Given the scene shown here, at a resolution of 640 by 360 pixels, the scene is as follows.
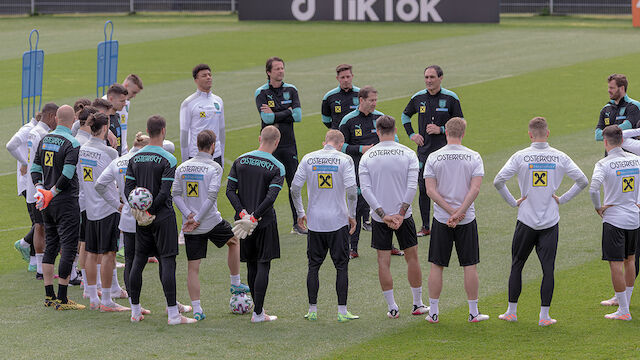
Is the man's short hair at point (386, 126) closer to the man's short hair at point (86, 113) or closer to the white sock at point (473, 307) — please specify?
the white sock at point (473, 307)

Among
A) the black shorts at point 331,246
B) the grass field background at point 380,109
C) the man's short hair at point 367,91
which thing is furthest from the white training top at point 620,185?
the man's short hair at point 367,91

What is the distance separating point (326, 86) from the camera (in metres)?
26.8

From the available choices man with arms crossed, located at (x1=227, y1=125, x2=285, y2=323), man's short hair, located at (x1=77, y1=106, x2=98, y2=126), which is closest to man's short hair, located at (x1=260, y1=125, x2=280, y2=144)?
man with arms crossed, located at (x1=227, y1=125, x2=285, y2=323)

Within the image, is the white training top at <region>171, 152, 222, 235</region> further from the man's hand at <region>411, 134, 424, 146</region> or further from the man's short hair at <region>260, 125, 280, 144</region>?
the man's hand at <region>411, 134, 424, 146</region>

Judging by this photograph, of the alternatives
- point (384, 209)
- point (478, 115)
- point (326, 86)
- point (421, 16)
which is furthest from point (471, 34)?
point (384, 209)

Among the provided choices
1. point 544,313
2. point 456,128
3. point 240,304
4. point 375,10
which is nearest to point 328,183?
point 456,128

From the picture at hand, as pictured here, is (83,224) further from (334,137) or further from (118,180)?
(334,137)

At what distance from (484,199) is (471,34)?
21783 mm

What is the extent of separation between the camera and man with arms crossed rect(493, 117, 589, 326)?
971 centimetres

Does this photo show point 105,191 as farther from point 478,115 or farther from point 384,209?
point 478,115

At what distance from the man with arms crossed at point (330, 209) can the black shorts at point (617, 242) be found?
2686 mm

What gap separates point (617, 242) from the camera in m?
9.98

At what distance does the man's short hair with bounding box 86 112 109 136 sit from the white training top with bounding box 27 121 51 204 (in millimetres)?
1172

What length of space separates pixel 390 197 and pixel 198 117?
4002mm
